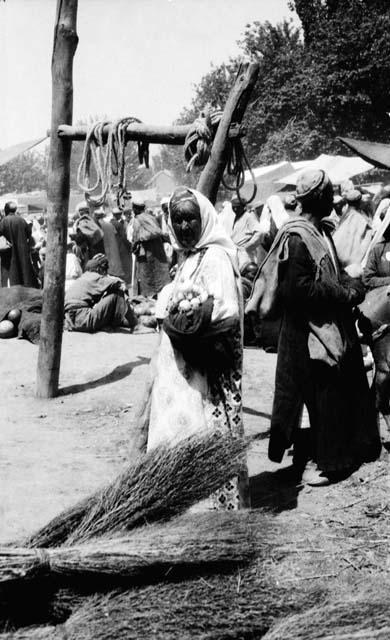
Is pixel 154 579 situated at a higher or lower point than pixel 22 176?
higher

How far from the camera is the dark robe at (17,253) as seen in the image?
45.3 feet

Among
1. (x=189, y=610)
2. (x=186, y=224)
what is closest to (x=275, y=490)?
(x=186, y=224)

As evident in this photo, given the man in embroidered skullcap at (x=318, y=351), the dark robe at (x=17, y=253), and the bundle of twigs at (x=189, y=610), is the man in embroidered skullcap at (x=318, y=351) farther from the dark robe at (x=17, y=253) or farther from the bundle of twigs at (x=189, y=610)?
the dark robe at (x=17, y=253)

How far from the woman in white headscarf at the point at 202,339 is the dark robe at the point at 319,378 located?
74 cm

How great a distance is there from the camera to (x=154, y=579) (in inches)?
112

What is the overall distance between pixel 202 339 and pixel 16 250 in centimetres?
1046

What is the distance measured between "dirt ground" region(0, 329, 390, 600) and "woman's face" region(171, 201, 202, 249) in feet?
4.28

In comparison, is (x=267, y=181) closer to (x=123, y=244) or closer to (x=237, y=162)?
(x=123, y=244)

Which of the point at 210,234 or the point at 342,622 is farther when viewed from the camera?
the point at 210,234

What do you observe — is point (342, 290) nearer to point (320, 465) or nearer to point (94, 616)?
point (320, 465)

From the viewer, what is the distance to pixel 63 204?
24.0ft

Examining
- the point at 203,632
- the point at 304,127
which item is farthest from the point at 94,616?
the point at 304,127

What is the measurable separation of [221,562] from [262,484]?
8.20 feet

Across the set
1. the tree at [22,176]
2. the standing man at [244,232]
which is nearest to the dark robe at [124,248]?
the standing man at [244,232]
